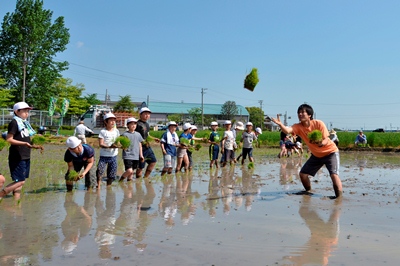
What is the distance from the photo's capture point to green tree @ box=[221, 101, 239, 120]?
7606 centimetres

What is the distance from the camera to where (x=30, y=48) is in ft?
151

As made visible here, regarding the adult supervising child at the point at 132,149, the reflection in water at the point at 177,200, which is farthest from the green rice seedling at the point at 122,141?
the reflection in water at the point at 177,200

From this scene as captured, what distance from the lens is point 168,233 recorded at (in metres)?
5.41

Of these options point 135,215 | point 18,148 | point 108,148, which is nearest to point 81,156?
point 108,148

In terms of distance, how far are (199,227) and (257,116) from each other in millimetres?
72913

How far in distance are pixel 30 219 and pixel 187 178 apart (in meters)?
5.51

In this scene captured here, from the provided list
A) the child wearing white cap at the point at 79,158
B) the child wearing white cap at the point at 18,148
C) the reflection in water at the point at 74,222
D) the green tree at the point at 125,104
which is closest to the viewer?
the reflection in water at the point at 74,222

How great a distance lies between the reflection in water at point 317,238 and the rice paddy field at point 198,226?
0.01 m

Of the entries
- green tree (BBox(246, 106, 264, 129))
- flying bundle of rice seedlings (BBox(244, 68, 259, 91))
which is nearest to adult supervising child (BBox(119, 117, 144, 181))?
flying bundle of rice seedlings (BBox(244, 68, 259, 91))

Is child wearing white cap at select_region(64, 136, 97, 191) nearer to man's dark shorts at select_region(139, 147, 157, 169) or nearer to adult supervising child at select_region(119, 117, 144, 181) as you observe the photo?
Result: adult supervising child at select_region(119, 117, 144, 181)

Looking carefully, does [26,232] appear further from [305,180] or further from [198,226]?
[305,180]

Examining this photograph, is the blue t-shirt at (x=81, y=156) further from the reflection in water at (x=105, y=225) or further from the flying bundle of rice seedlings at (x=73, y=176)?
the reflection in water at (x=105, y=225)

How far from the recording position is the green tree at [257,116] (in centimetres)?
7590

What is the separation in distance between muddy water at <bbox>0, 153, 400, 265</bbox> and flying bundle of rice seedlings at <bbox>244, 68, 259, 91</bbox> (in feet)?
10.7
